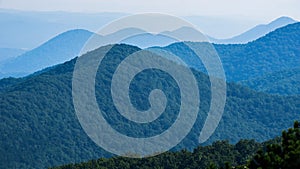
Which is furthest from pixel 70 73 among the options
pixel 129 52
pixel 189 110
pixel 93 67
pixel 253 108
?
pixel 253 108

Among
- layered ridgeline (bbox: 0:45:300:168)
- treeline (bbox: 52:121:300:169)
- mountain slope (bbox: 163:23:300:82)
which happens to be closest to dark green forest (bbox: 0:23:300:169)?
layered ridgeline (bbox: 0:45:300:168)

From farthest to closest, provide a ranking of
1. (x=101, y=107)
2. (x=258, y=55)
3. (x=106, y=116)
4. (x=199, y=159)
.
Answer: (x=258, y=55), (x=101, y=107), (x=106, y=116), (x=199, y=159)

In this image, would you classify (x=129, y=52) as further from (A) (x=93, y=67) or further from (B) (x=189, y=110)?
(B) (x=189, y=110)

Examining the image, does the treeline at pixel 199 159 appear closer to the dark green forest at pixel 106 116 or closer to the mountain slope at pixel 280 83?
the dark green forest at pixel 106 116

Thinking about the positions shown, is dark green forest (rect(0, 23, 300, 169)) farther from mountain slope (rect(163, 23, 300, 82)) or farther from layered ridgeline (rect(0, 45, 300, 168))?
mountain slope (rect(163, 23, 300, 82))

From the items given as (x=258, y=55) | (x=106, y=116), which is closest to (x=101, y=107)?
(x=106, y=116)

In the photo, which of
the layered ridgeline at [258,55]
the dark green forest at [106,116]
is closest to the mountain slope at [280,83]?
the dark green forest at [106,116]

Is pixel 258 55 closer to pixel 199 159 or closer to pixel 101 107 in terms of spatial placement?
pixel 101 107

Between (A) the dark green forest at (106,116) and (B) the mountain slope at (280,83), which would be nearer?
(A) the dark green forest at (106,116)
